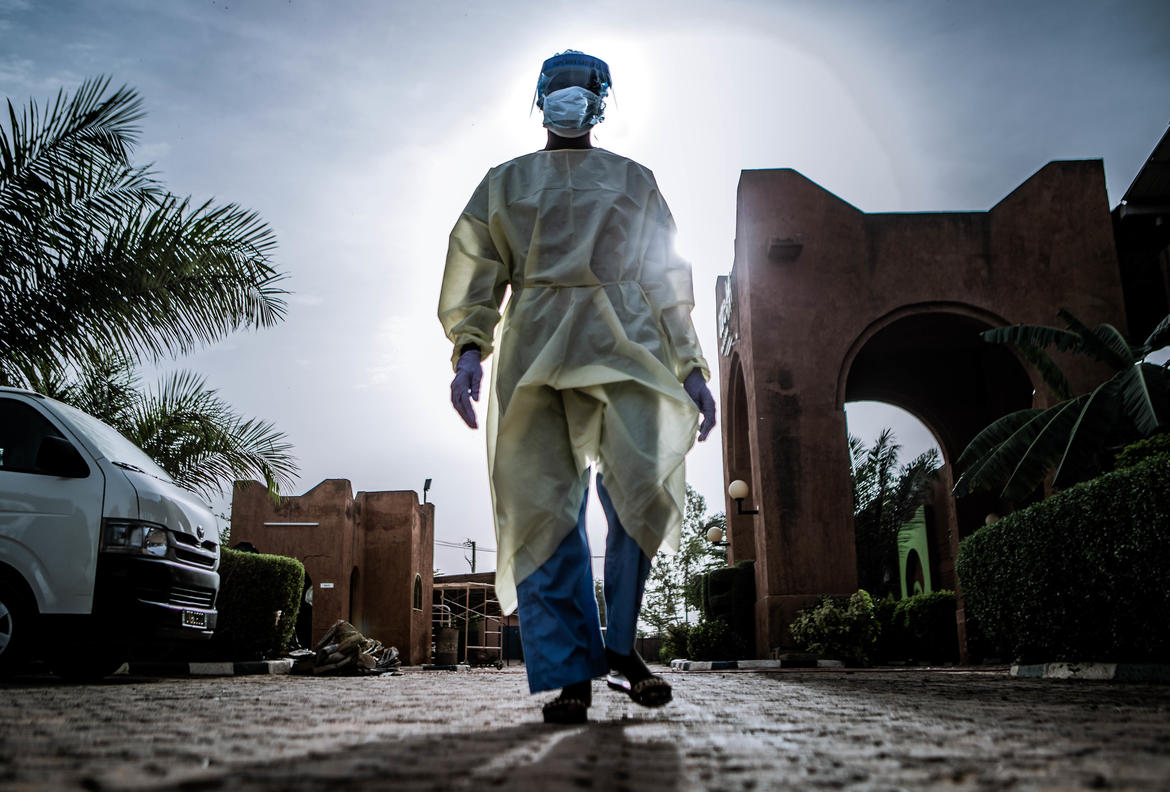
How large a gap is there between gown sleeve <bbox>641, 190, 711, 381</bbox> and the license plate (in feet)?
15.7

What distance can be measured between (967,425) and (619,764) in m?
18.9

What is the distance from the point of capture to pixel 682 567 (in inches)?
1665

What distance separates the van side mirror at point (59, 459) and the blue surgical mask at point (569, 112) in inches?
166

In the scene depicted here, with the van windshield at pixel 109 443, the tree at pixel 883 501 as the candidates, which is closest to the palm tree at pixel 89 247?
the van windshield at pixel 109 443

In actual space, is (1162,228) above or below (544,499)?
above

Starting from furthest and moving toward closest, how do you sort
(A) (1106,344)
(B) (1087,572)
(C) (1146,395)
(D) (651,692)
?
(A) (1106,344) < (C) (1146,395) < (B) (1087,572) < (D) (651,692)

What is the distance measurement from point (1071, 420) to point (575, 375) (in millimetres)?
10494

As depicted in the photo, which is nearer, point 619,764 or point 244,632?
point 619,764

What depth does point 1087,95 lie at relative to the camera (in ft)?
42.5

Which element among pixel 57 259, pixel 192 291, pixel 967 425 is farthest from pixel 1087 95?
pixel 57 259

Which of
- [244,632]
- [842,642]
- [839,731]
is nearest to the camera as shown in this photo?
[839,731]

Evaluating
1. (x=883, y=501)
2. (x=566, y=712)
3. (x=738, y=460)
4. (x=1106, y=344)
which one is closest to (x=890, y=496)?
(x=883, y=501)

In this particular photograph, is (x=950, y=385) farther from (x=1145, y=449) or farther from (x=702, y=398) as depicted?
(x=702, y=398)

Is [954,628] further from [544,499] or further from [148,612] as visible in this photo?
Result: [544,499]
